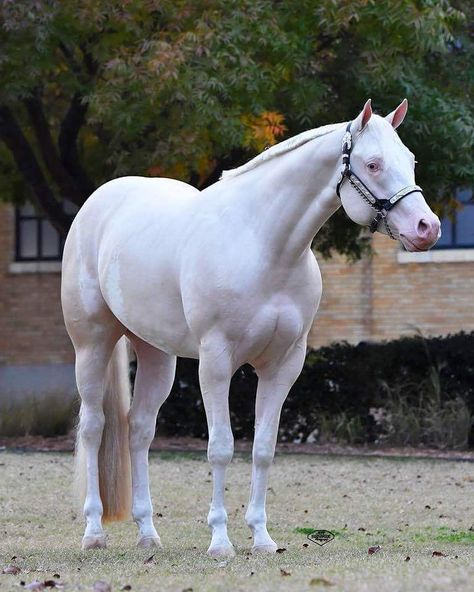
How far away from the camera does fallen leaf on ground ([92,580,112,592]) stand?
19.1ft

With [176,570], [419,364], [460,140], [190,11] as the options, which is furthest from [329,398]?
[176,570]

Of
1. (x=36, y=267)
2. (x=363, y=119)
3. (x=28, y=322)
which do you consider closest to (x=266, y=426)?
(x=363, y=119)

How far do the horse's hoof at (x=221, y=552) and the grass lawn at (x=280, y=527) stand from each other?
62 millimetres

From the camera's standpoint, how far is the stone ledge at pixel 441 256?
936 inches

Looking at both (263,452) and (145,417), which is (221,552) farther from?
(145,417)

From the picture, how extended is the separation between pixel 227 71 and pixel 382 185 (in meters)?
7.45

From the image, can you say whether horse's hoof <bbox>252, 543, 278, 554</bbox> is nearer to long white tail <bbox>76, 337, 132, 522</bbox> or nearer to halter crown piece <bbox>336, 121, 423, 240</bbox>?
long white tail <bbox>76, 337, 132, 522</bbox>

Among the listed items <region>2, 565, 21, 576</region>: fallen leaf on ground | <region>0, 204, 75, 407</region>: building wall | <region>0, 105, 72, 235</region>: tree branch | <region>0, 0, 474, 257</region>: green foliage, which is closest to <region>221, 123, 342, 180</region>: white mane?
<region>2, 565, 21, 576</region>: fallen leaf on ground

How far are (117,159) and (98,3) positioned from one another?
6.48ft

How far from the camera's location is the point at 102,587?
589 cm

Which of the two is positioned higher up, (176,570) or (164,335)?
(164,335)

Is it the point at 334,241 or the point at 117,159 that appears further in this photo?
the point at 334,241

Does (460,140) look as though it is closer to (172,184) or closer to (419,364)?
(419,364)

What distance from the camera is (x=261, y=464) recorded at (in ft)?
24.6
